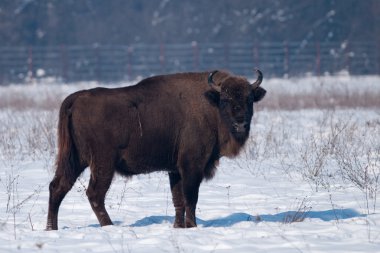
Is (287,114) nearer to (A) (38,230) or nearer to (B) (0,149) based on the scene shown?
(B) (0,149)

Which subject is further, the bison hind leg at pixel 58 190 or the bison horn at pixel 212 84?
the bison horn at pixel 212 84

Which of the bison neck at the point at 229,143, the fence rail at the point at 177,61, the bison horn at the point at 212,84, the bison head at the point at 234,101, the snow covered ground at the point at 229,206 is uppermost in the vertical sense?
the bison horn at the point at 212,84

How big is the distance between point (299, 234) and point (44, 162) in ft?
19.9

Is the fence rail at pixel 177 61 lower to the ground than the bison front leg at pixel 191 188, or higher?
lower

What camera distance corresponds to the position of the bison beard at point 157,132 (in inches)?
320

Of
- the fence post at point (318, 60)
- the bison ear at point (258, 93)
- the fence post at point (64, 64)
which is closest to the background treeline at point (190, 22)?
the fence post at point (64, 64)

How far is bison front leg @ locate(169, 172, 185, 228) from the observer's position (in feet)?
27.5

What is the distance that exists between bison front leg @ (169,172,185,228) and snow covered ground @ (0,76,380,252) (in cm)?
15

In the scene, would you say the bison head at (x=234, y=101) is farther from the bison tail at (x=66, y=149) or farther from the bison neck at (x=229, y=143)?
the bison tail at (x=66, y=149)

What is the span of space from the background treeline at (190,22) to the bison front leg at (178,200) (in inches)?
1655

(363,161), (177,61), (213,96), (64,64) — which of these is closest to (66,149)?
(213,96)

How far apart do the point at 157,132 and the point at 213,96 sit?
0.73 meters

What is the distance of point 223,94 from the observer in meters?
8.55

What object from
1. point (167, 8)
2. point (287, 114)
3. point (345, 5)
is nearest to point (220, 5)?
point (167, 8)
